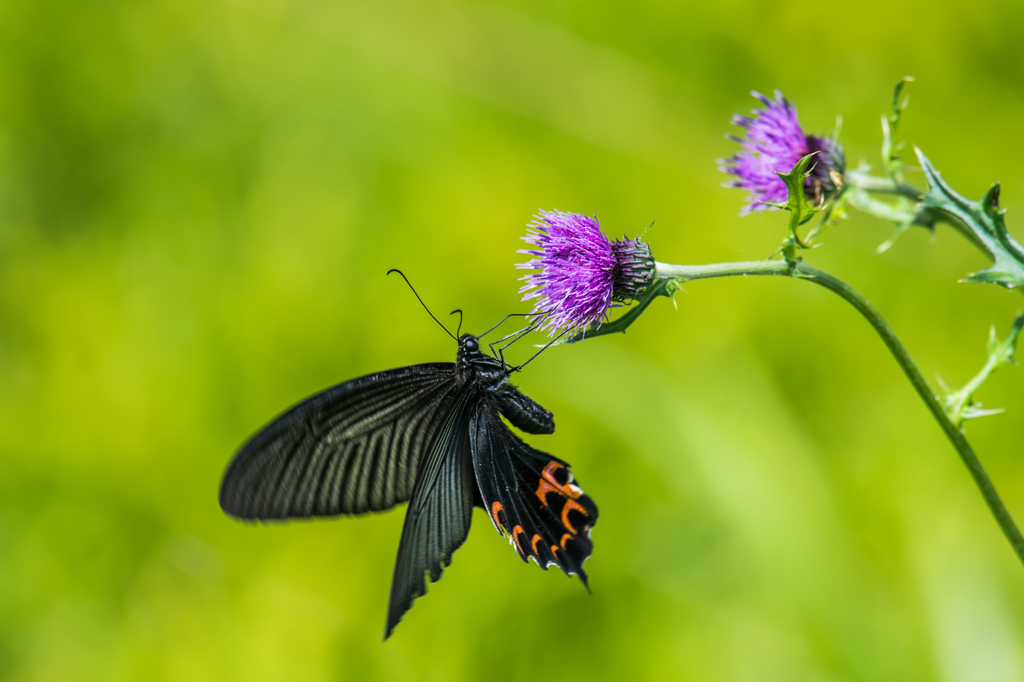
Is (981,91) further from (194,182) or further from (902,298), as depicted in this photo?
(194,182)

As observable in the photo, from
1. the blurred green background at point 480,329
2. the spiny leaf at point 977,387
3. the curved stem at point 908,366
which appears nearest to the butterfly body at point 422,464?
the curved stem at point 908,366

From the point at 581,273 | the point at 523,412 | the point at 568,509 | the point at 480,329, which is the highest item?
the point at 581,273

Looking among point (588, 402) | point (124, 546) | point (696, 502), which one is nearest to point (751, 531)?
point (696, 502)

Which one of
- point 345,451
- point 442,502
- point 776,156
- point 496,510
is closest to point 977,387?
point 776,156

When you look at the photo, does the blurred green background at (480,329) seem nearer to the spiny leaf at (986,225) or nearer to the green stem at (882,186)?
the green stem at (882,186)

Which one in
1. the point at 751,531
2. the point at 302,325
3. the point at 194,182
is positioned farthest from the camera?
the point at 194,182

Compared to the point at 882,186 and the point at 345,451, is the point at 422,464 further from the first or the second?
the point at 882,186

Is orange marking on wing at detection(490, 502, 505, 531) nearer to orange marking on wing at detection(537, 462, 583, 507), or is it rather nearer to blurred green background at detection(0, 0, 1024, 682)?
orange marking on wing at detection(537, 462, 583, 507)
